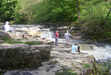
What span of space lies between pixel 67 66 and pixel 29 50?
2.51 meters

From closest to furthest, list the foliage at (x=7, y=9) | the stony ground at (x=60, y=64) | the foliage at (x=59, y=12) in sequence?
the stony ground at (x=60, y=64)
the foliage at (x=59, y=12)
the foliage at (x=7, y=9)

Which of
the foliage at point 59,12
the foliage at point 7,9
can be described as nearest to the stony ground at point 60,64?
the foliage at point 59,12

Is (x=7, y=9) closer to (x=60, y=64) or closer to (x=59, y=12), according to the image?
(x=59, y=12)

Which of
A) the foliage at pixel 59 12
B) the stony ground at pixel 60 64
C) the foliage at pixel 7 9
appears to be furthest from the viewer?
the foliage at pixel 7 9

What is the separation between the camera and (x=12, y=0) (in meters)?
31.9

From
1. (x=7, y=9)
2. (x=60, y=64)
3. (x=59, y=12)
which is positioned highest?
(x=7, y=9)

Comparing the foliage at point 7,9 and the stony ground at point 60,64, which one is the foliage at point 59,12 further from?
the stony ground at point 60,64

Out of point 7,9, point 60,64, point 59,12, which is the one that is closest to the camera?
point 60,64

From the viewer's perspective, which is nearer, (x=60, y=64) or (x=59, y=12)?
(x=60, y=64)

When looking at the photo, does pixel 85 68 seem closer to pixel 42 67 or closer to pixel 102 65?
pixel 42 67

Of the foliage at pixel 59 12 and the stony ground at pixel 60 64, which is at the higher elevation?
the foliage at pixel 59 12

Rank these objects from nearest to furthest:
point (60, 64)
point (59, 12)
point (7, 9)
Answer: point (60, 64), point (59, 12), point (7, 9)

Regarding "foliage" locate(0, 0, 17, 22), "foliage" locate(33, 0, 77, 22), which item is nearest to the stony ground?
"foliage" locate(33, 0, 77, 22)

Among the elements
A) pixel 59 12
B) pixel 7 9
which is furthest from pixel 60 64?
pixel 7 9
